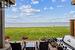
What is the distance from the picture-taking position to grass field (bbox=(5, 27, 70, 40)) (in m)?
7.05

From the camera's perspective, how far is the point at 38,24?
7.28 m

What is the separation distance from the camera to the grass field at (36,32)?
23.1ft

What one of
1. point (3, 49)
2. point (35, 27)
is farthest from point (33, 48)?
point (3, 49)

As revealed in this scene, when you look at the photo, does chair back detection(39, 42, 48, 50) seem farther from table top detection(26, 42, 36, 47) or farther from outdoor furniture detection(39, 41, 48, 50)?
table top detection(26, 42, 36, 47)

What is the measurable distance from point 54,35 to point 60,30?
38cm

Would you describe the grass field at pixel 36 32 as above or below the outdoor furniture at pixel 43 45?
above

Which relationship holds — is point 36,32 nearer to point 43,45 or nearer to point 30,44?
point 30,44

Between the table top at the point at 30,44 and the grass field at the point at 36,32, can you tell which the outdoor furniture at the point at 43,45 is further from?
the grass field at the point at 36,32

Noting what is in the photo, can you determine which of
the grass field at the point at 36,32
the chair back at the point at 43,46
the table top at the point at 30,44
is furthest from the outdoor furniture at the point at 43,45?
the grass field at the point at 36,32

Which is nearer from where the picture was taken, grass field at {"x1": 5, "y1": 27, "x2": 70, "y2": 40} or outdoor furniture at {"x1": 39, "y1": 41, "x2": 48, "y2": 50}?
outdoor furniture at {"x1": 39, "y1": 41, "x2": 48, "y2": 50}

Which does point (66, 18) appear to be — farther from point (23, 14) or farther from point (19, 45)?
point (19, 45)

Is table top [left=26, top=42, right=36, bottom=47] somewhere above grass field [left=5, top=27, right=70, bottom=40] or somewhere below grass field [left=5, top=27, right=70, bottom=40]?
below

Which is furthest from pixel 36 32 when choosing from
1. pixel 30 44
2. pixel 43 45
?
pixel 43 45

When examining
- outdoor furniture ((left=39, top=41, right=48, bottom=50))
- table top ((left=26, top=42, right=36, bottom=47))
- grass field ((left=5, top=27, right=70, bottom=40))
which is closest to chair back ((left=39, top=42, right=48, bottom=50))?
outdoor furniture ((left=39, top=41, right=48, bottom=50))
